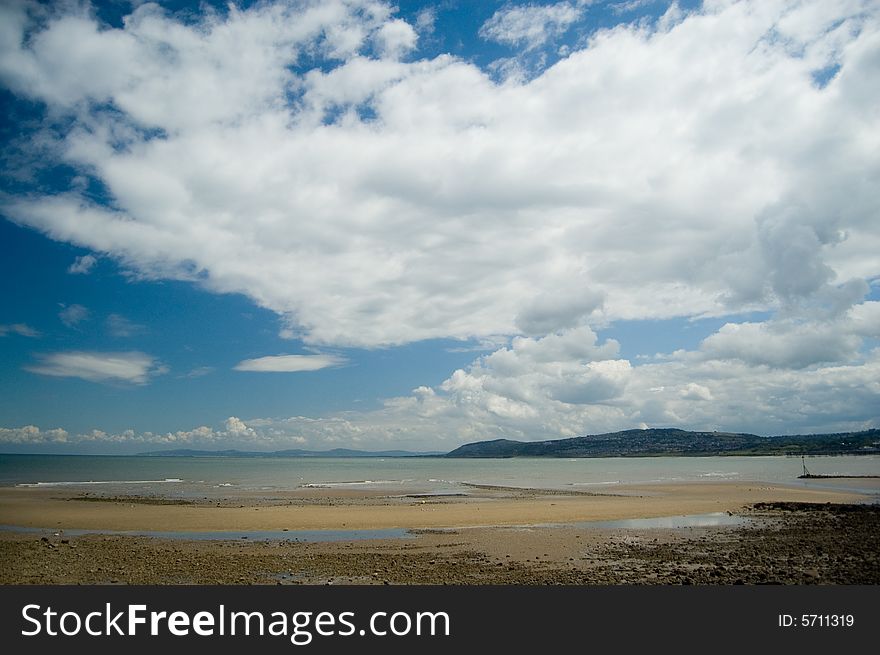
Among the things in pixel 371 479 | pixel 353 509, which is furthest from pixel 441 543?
pixel 371 479

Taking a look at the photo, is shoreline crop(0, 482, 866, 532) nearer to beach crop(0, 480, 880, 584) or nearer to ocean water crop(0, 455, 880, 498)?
beach crop(0, 480, 880, 584)

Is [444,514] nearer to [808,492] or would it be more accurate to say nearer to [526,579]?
[526,579]

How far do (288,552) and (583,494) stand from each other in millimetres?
38755

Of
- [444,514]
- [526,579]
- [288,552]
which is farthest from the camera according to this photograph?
[444,514]

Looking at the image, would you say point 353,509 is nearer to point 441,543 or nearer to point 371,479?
point 441,543

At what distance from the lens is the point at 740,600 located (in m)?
12.9

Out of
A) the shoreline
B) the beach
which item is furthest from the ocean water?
the beach

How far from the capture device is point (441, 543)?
81.1ft

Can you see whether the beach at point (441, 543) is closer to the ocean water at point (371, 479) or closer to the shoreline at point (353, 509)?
the shoreline at point (353, 509)

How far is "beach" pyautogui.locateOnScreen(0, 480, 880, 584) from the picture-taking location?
17609 millimetres

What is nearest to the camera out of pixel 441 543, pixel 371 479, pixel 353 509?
pixel 441 543

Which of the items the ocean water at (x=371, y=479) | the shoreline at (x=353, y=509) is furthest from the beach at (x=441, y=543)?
the ocean water at (x=371, y=479)

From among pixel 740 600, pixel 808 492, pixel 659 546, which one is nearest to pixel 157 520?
pixel 659 546

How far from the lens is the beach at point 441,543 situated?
17.6 meters
